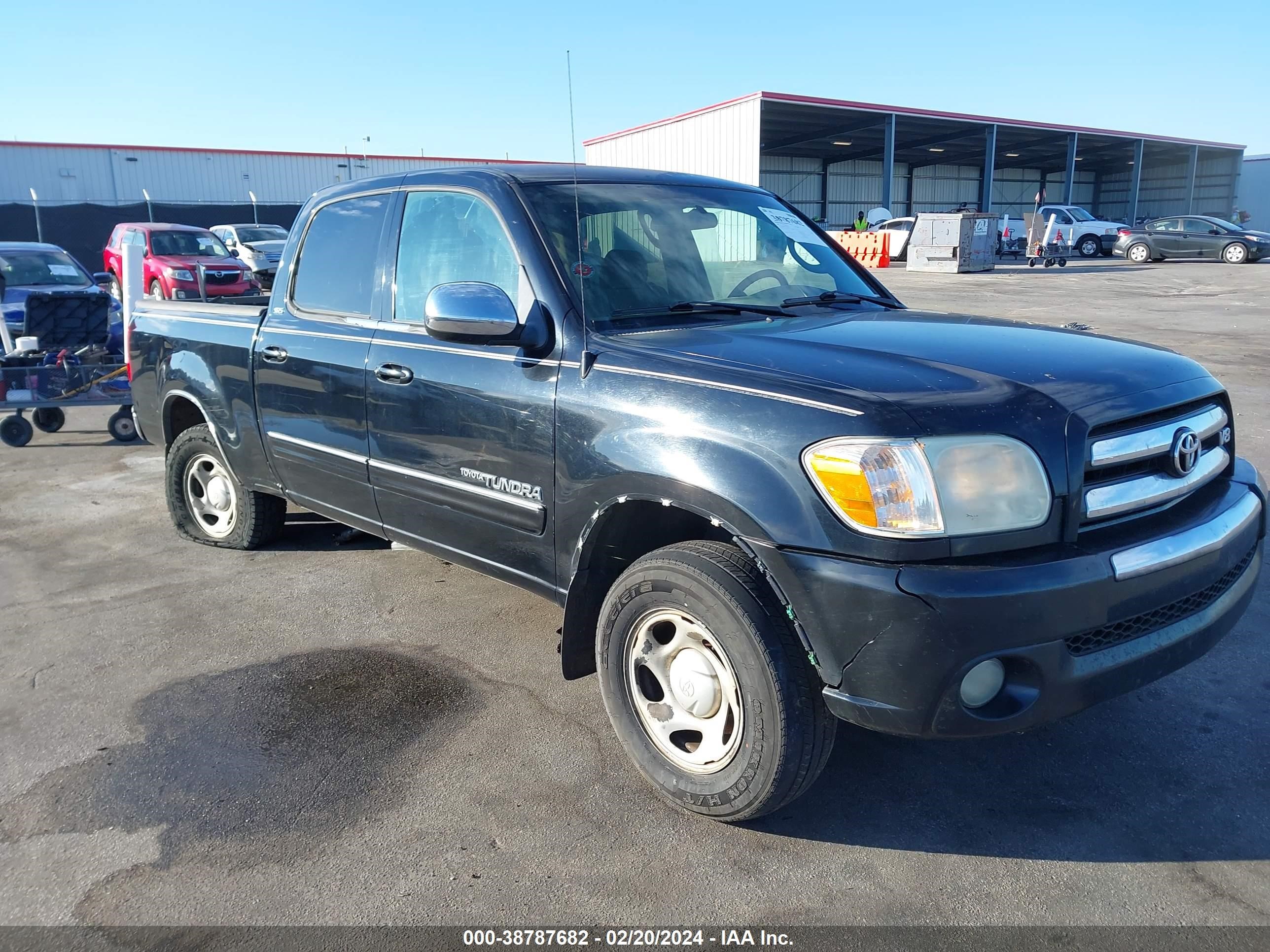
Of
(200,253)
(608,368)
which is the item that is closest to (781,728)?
(608,368)

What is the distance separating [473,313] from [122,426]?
683 cm

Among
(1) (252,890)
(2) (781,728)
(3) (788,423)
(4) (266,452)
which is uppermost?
Answer: (3) (788,423)

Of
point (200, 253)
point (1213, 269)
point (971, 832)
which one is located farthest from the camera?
point (1213, 269)

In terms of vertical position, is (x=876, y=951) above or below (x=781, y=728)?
below

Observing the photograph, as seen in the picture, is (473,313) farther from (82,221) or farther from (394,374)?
(82,221)

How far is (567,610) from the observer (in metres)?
3.06

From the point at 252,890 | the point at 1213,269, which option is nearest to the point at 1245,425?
the point at 252,890

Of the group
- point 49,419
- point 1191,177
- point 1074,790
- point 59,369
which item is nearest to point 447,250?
point 1074,790

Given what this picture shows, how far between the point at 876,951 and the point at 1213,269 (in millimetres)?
29792

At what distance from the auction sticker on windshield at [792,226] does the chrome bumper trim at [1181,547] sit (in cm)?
198

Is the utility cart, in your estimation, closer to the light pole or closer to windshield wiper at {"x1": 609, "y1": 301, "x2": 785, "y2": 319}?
windshield wiper at {"x1": 609, "y1": 301, "x2": 785, "y2": 319}

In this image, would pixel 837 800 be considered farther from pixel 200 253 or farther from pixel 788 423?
pixel 200 253

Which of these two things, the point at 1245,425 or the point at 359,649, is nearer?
the point at 359,649

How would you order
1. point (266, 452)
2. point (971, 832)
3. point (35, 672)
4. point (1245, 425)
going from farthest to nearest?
point (1245, 425) < point (266, 452) < point (35, 672) < point (971, 832)
